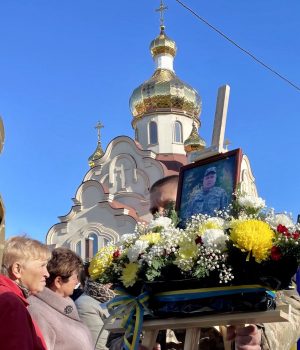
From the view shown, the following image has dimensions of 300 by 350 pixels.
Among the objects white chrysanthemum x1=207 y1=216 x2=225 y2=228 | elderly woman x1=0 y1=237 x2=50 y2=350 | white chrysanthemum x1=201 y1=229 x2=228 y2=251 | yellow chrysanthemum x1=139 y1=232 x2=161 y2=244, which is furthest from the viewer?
yellow chrysanthemum x1=139 y1=232 x2=161 y2=244

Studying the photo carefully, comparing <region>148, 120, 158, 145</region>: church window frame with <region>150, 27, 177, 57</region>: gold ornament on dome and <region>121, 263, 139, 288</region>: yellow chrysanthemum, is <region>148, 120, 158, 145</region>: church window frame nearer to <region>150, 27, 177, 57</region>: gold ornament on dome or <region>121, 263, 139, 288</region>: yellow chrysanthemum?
<region>150, 27, 177, 57</region>: gold ornament on dome

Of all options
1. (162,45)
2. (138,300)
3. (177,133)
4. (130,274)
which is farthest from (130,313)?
(162,45)

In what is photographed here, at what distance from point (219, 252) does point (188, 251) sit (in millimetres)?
152

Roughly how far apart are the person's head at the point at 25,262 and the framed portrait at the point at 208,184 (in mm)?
760

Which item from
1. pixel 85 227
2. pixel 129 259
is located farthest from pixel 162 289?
pixel 85 227

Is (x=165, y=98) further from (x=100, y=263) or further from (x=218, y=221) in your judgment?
(x=218, y=221)

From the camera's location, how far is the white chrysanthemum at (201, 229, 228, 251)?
9.46 ft

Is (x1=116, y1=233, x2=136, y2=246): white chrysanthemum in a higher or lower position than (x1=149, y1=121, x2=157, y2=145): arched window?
lower

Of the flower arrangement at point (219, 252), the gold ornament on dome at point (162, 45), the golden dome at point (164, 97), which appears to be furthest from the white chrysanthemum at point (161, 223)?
the gold ornament on dome at point (162, 45)

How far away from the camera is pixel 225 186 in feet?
11.1

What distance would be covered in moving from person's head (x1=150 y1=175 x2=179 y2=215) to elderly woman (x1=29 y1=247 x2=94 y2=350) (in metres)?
0.71

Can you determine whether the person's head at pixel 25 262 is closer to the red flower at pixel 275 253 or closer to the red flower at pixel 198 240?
the red flower at pixel 198 240

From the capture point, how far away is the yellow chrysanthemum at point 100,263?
3.24m

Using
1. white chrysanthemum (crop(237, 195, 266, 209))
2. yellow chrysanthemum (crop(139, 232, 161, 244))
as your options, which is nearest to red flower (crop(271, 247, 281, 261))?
white chrysanthemum (crop(237, 195, 266, 209))
